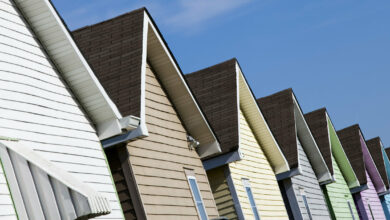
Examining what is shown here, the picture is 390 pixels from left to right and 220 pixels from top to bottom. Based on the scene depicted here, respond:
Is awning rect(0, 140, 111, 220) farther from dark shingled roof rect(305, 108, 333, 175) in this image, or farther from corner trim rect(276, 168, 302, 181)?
dark shingled roof rect(305, 108, 333, 175)

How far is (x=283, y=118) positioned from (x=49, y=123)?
16.9 meters

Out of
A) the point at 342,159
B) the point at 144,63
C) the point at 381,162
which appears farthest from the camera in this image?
the point at 381,162

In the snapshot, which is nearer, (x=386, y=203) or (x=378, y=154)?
(x=378, y=154)

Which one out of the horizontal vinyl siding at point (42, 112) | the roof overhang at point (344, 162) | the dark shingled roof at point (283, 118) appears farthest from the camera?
the roof overhang at point (344, 162)

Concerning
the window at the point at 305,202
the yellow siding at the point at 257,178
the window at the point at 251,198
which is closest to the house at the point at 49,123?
the yellow siding at the point at 257,178

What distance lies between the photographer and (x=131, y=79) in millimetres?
15406

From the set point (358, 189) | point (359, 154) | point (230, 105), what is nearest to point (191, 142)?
point (230, 105)

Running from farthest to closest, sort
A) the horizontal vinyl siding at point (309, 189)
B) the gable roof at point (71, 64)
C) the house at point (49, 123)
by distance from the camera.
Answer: the horizontal vinyl siding at point (309, 189)
the gable roof at point (71, 64)
the house at point (49, 123)

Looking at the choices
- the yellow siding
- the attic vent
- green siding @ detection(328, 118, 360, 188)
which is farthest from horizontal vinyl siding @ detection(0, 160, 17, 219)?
green siding @ detection(328, 118, 360, 188)

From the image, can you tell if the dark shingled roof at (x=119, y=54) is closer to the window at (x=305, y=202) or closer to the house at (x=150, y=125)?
the house at (x=150, y=125)

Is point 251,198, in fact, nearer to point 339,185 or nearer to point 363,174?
point 339,185

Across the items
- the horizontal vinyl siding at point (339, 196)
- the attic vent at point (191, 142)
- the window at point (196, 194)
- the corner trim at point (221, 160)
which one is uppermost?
the attic vent at point (191, 142)

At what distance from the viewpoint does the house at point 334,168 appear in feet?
109

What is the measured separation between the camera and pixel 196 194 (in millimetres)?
18078
